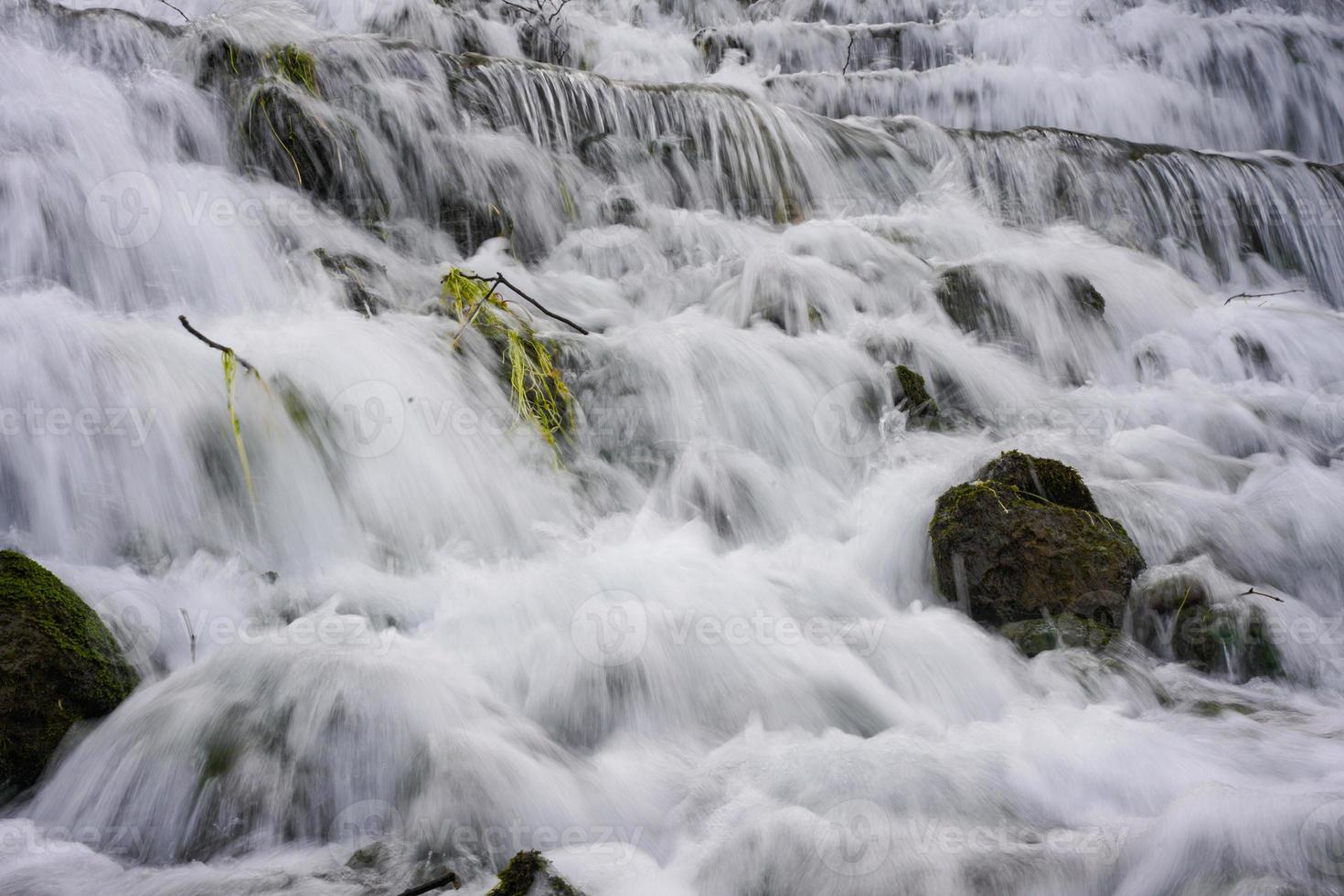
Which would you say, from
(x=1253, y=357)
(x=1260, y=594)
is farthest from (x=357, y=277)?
(x=1253, y=357)

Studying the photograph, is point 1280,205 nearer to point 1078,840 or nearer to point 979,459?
point 979,459

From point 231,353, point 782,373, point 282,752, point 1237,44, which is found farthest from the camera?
point 1237,44

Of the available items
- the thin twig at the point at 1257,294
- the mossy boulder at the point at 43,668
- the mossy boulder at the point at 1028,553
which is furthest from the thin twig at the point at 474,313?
the thin twig at the point at 1257,294

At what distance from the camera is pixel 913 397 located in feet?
17.7

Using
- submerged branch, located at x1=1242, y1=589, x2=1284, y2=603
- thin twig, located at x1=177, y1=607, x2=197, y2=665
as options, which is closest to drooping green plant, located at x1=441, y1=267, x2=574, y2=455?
thin twig, located at x1=177, y1=607, x2=197, y2=665

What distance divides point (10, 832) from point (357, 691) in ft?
3.13

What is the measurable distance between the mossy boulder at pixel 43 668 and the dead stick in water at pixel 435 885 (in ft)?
4.09

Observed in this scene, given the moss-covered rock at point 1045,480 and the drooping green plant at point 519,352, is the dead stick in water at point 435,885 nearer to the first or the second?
the drooping green plant at point 519,352

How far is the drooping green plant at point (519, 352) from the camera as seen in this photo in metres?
4.65

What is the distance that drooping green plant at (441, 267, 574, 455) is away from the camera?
4.65 meters

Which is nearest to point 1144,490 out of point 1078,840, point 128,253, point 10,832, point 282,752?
point 1078,840

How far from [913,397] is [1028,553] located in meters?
1.79

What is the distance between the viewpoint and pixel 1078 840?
266 centimetres

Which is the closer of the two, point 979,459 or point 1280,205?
point 979,459
